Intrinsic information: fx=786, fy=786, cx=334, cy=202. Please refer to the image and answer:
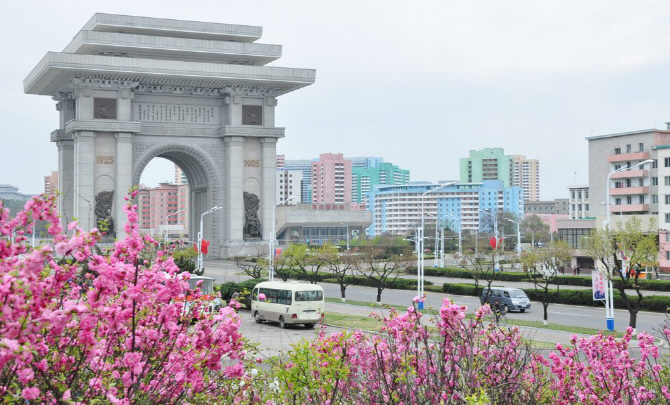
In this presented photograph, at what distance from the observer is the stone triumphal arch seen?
60500 mm

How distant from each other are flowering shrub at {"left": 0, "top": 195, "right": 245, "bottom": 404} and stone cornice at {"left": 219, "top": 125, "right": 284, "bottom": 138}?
5680 centimetres

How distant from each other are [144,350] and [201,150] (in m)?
59.7

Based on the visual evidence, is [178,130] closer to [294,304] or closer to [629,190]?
[294,304]

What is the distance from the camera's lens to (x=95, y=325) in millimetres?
6758

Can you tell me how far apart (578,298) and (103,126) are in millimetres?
38442

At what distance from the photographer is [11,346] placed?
470 cm

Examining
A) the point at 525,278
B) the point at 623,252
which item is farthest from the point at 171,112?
the point at 623,252

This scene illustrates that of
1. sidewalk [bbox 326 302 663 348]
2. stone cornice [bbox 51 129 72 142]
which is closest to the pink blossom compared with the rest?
sidewalk [bbox 326 302 663 348]

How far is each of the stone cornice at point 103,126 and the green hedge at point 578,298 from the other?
2876 centimetres

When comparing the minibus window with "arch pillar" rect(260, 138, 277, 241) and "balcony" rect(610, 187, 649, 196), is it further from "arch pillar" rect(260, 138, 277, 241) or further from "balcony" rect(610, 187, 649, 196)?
"balcony" rect(610, 187, 649, 196)

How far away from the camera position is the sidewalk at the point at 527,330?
25.4 metres

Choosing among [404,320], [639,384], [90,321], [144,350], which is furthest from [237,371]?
[639,384]

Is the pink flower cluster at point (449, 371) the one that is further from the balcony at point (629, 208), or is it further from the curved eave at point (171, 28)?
the balcony at point (629, 208)

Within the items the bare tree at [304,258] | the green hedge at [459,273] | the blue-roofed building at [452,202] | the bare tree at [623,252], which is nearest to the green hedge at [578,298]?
the bare tree at [623,252]
